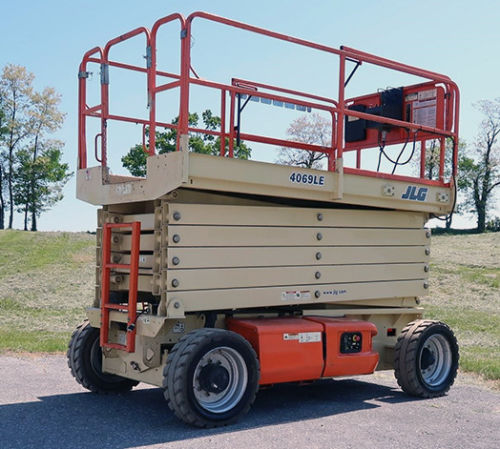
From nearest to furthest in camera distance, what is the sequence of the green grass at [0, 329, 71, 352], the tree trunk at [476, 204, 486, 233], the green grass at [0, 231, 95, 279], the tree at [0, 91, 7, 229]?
the green grass at [0, 329, 71, 352] → the green grass at [0, 231, 95, 279] → the tree at [0, 91, 7, 229] → the tree trunk at [476, 204, 486, 233]

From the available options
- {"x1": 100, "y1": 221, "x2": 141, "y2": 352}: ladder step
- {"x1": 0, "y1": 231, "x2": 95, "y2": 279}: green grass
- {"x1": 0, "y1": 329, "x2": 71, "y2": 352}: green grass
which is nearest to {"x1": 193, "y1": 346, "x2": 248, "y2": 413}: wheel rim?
{"x1": 100, "y1": 221, "x2": 141, "y2": 352}: ladder step

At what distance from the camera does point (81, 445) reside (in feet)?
20.0

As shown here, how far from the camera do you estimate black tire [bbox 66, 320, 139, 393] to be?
834cm

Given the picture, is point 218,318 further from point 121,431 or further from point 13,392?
point 13,392

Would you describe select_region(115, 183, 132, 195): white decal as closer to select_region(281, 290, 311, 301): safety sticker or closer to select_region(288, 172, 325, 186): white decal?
select_region(288, 172, 325, 186): white decal

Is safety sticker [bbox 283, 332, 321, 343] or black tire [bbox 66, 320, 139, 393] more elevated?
safety sticker [bbox 283, 332, 321, 343]

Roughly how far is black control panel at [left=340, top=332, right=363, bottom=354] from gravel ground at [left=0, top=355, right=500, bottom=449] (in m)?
0.60

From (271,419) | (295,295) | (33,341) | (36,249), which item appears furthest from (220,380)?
(36,249)

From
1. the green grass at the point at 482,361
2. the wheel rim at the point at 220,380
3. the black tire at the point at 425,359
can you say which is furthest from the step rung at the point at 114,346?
the green grass at the point at 482,361

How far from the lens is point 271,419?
7.26m

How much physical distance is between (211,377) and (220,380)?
128 mm

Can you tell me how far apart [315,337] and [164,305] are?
1855 mm

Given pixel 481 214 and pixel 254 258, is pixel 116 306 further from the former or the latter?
pixel 481 214

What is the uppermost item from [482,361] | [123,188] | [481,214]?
[481,214]
